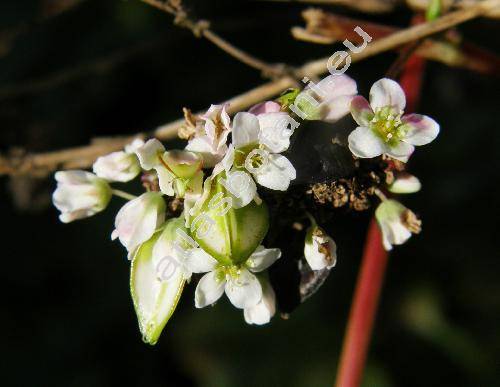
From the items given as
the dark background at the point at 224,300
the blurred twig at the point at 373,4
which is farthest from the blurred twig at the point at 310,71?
the dark background at the point at 224,300

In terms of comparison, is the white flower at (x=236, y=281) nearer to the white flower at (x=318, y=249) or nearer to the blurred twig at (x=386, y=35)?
the white flower at (x=318, y=249)

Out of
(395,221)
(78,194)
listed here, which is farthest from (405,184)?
(78,194)

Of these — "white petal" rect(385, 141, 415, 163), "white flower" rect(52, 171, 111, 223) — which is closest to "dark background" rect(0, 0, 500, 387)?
"white flower" rect(52, 171, 111, 223)

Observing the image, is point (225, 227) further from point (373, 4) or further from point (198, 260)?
point (373, 4)

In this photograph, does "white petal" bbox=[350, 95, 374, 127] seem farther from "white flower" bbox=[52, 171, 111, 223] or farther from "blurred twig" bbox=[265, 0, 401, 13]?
"blurred twig" bbox=[265, 0, 401, 13]

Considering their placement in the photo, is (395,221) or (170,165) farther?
(395,221)

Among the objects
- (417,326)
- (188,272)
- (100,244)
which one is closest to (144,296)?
(188,272)
